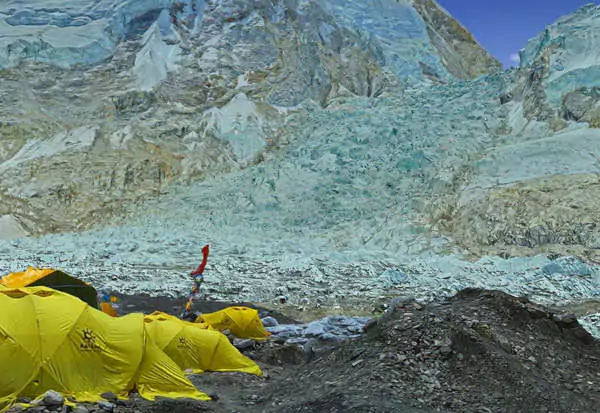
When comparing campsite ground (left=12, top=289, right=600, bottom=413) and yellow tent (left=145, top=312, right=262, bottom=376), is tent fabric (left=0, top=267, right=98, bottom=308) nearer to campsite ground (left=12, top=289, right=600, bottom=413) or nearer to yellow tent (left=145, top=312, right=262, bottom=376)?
yellow tent (left=145, top=312, right=262, bottom=376)

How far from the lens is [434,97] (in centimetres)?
3111

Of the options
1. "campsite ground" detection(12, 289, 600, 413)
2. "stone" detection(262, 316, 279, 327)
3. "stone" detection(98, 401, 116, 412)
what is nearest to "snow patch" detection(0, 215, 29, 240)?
"stone" detection(262, 316, 279, 327)

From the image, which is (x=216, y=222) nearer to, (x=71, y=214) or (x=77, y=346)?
(x=71, y=214)

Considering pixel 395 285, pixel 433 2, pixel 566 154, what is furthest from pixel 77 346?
pixel 433 2

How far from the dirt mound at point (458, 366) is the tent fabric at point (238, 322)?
8.63 feet

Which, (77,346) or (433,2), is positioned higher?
(433,2)

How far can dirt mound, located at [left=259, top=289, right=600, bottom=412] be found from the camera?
6.32 meters

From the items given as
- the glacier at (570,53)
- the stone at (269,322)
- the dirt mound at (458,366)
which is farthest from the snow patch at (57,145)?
the dirt mound at (458,366)

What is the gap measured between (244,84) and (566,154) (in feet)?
62.7

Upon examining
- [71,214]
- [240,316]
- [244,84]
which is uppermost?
[244,84]

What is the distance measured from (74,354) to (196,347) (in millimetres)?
2193

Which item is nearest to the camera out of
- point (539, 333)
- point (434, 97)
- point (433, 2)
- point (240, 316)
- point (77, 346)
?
point (77, 346)

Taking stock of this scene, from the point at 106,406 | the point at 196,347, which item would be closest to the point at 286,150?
the point at 196,347

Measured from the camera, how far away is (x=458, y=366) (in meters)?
6.82
